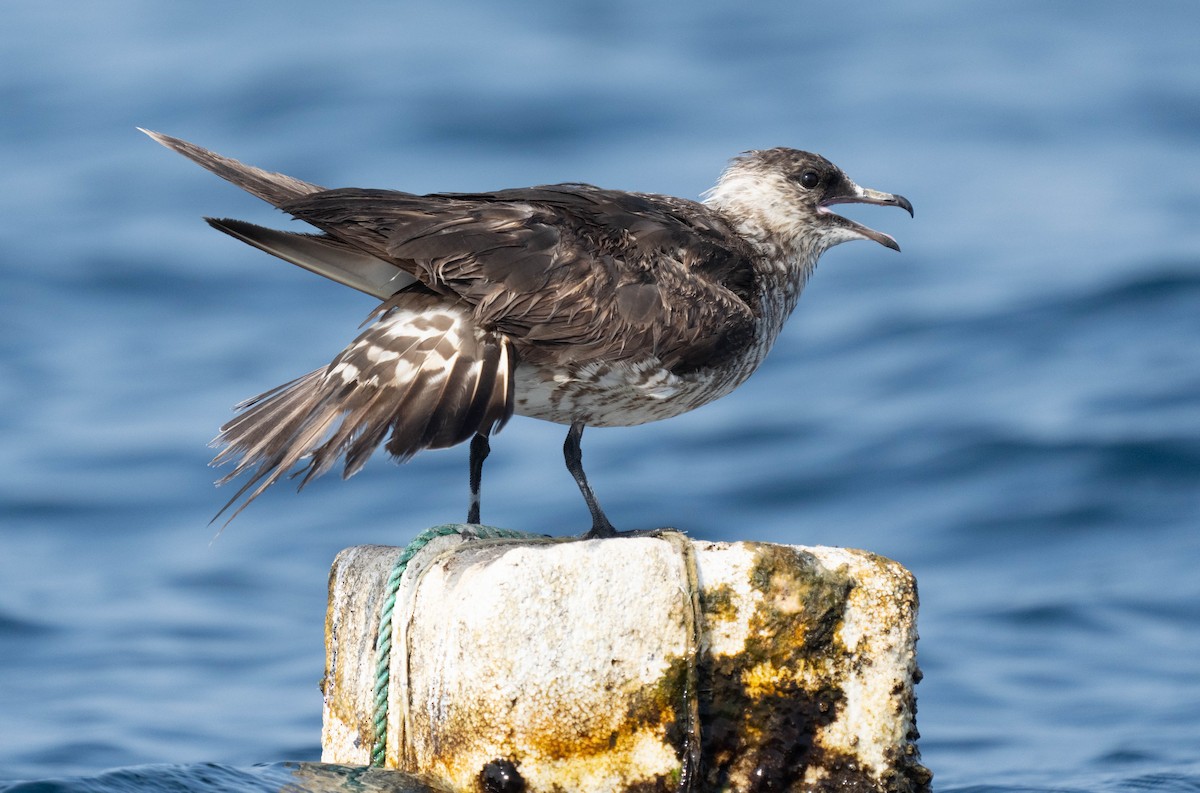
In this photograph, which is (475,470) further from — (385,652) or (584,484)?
(385,652)

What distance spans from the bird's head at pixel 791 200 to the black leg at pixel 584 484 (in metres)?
1.23

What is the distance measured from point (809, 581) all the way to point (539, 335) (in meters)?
1.34

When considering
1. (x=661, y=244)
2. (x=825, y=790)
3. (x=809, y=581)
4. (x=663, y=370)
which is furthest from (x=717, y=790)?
(x=661, y=244)

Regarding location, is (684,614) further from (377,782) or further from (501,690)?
(377,782)

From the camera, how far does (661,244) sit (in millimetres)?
6430

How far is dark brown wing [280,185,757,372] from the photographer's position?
19.4ft

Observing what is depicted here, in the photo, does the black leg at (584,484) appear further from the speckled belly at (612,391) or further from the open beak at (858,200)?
the open beak at (858,200)

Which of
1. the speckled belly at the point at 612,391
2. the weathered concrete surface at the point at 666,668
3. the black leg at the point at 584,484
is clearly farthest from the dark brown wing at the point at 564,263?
the weathered concrete surface at the point at 666,668

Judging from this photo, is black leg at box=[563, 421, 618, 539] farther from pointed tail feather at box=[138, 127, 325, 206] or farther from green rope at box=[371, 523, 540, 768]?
pointed tail feather at box=[138, 127, 325, 206]

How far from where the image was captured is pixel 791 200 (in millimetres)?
7328

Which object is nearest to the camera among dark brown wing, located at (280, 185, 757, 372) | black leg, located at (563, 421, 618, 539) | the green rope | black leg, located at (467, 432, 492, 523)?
the green rope

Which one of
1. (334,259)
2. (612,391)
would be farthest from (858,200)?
(334,259)

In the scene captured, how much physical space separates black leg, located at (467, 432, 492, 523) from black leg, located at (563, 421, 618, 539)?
0.33 metres

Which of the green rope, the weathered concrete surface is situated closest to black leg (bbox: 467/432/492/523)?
the green rope
